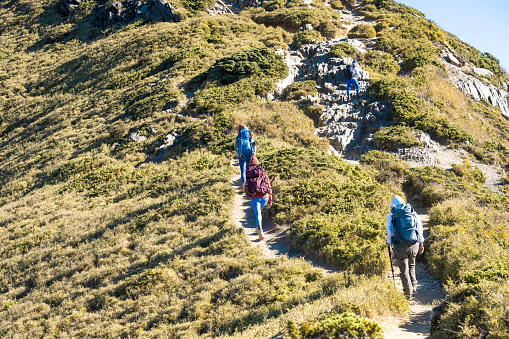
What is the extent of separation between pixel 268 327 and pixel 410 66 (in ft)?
82.1

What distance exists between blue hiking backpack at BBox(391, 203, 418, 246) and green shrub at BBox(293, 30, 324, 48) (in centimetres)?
2388

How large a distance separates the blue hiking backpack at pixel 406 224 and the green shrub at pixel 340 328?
104 inches

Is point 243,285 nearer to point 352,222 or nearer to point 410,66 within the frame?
point 352,222

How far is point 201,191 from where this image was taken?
13.5 metres

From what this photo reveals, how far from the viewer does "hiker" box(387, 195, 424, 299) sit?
22.8 ft

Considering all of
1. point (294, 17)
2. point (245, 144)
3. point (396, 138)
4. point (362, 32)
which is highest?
point (294, 17)

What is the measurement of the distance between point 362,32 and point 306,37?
5.65 m

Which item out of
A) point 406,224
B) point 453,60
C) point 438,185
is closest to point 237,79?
point 438,185

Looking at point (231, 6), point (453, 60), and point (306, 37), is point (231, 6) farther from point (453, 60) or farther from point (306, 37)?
point (453, 60)

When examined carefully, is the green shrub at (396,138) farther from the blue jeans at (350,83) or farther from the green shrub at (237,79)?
the green shrub at (237,79)

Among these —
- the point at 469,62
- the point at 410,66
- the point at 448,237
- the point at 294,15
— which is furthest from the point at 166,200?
the point at 469,62

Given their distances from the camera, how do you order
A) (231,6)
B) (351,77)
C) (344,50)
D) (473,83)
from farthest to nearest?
1. (231,6)
2. (473,83)
3. (344,50)
4. (351,77)

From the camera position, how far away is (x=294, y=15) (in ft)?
111

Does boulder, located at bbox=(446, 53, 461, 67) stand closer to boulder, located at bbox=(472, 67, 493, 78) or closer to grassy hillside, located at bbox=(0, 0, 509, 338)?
boulder, located at bbox=(472, 67, 493, 78)
